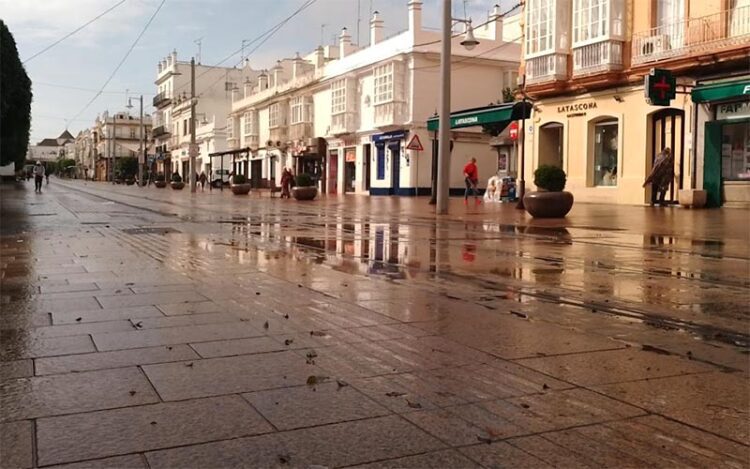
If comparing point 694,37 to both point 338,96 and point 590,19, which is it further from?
point 338,96

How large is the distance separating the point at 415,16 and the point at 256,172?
104 ft

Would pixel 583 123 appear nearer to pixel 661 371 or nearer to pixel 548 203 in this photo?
pixel 548 203

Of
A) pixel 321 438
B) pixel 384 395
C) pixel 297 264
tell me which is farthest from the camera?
pixel 297 264

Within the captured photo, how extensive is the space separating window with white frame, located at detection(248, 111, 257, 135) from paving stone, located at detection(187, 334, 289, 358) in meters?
64.1

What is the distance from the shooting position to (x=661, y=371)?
4.11m

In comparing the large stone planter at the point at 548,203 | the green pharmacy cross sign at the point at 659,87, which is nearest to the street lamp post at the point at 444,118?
the large stone planter at the point at 548,203

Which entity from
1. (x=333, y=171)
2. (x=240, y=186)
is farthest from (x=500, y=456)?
(x=333, y=171)

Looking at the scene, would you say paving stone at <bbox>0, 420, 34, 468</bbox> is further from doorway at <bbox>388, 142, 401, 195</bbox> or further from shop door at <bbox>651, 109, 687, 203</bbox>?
doorway at <bbox>388, 142, 401, 195</bbox>

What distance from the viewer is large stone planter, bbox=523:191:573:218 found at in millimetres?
18141

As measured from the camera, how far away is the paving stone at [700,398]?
127 inches

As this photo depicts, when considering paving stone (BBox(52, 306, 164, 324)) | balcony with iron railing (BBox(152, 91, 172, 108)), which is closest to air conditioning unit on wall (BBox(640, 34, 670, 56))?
paving stone (BBox(52, 306, 164, 324))

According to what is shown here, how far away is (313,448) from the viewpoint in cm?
290

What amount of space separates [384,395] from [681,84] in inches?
866

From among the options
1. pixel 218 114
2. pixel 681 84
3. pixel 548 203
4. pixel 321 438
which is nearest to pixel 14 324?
pixel 321 438
